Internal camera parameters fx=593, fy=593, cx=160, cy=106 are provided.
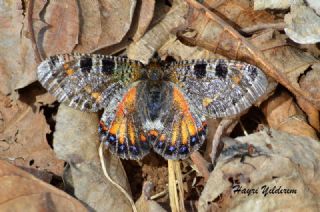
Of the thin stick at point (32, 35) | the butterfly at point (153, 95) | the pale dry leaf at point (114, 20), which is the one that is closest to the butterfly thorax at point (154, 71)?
the butterfly at point (153, 95)

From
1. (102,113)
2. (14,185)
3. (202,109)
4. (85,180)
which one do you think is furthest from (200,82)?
(14,185)

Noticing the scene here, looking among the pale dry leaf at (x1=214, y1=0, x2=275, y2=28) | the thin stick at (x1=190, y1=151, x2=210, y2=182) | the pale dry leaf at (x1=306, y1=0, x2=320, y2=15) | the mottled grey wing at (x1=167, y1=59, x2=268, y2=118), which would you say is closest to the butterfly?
the mottled grey wing at (x1=167, y1=59, x2=268, y2=118)

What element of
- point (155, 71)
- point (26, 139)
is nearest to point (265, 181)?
point (155, 71)

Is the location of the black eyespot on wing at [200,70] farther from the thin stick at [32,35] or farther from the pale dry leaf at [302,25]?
the thin stick at [32,35]

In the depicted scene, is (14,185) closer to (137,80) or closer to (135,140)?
(135,140)

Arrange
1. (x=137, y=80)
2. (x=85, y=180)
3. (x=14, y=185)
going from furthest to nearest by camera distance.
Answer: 1. (x=137, y=80)
2. (x=85, y=180)
3. (x=14, y=185)

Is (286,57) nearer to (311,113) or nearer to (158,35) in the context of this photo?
(311,113)
